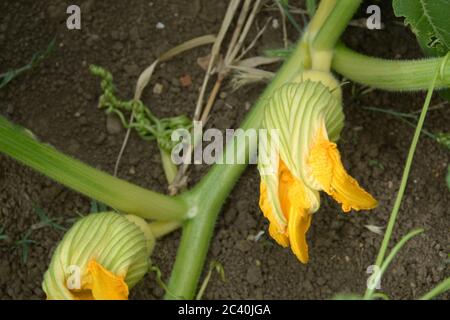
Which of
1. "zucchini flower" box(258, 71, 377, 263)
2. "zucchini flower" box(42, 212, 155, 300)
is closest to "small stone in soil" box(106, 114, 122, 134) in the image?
"zucchini flower" box(42, 212, 155, 300)

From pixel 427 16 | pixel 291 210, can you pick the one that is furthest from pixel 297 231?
pixel 427 16

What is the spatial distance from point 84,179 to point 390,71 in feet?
2.19

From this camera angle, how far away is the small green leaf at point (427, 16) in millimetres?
1336

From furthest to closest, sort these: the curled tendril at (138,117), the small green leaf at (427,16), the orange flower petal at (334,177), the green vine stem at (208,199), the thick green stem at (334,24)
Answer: the curled tendril at (138,117), the green vine stem at (208,199), the thick green stem at (334,24), the small green leaf at (427,16), the orange flower petal at (334,177)

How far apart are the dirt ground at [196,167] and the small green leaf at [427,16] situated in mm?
413

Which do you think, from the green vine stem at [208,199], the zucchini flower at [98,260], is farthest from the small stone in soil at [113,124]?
the zucchini flower at [98,260]

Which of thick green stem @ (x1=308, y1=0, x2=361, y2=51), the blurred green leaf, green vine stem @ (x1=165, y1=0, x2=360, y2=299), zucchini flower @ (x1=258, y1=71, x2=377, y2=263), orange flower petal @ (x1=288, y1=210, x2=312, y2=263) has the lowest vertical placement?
green vine stem @ (x1=165, y1=0, x2=360, y2=299)

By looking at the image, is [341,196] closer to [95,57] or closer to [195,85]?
[195,85]

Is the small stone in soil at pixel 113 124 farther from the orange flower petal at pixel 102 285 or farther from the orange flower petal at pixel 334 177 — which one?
the orange flower petal at pixel 334 177

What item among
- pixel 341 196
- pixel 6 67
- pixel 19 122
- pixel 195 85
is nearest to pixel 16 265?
pixel 19 122

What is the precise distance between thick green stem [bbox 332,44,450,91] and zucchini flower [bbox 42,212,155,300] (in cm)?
58

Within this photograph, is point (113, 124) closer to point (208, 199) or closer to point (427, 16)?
point (208, 199)

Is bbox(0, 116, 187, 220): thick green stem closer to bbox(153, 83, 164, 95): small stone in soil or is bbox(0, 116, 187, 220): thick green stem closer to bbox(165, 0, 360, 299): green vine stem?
bbox(165, 0, 360, 299): green vine stem

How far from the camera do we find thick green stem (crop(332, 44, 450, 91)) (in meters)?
1.43
